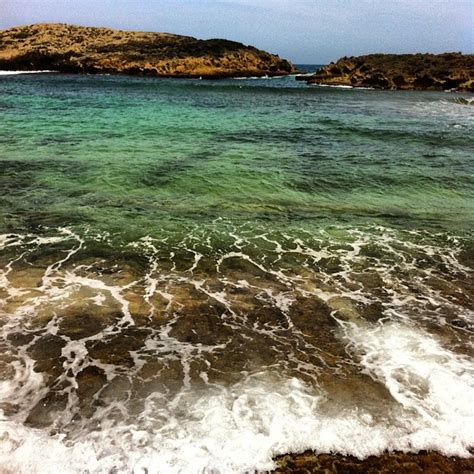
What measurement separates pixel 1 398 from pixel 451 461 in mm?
5654

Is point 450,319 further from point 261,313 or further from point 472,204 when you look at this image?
point 472,204

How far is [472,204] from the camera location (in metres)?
14.8

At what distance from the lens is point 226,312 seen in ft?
26.0

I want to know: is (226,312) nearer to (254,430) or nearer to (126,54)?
(254,430)

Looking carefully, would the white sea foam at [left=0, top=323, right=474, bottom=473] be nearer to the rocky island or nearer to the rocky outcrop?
the rocky outcrop

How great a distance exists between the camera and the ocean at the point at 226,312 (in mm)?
5219

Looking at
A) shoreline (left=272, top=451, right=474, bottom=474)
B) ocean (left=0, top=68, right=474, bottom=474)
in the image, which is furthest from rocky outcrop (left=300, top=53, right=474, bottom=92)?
shoreline (left=272, top=451, right=474, bottom=474)

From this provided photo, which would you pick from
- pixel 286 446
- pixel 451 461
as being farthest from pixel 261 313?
pixel 451 461

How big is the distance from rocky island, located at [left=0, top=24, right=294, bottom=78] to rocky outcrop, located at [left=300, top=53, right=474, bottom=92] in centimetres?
2362

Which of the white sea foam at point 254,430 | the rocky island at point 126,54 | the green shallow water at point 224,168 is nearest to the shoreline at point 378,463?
the white sea foam at point 254,430

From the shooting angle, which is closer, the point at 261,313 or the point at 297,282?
the point at 261,313

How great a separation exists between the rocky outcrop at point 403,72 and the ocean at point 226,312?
60.2m

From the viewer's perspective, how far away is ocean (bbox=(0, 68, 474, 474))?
5219mm

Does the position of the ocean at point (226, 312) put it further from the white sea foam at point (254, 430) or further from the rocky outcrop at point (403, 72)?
the rocky outcrop at point (403, 72)
